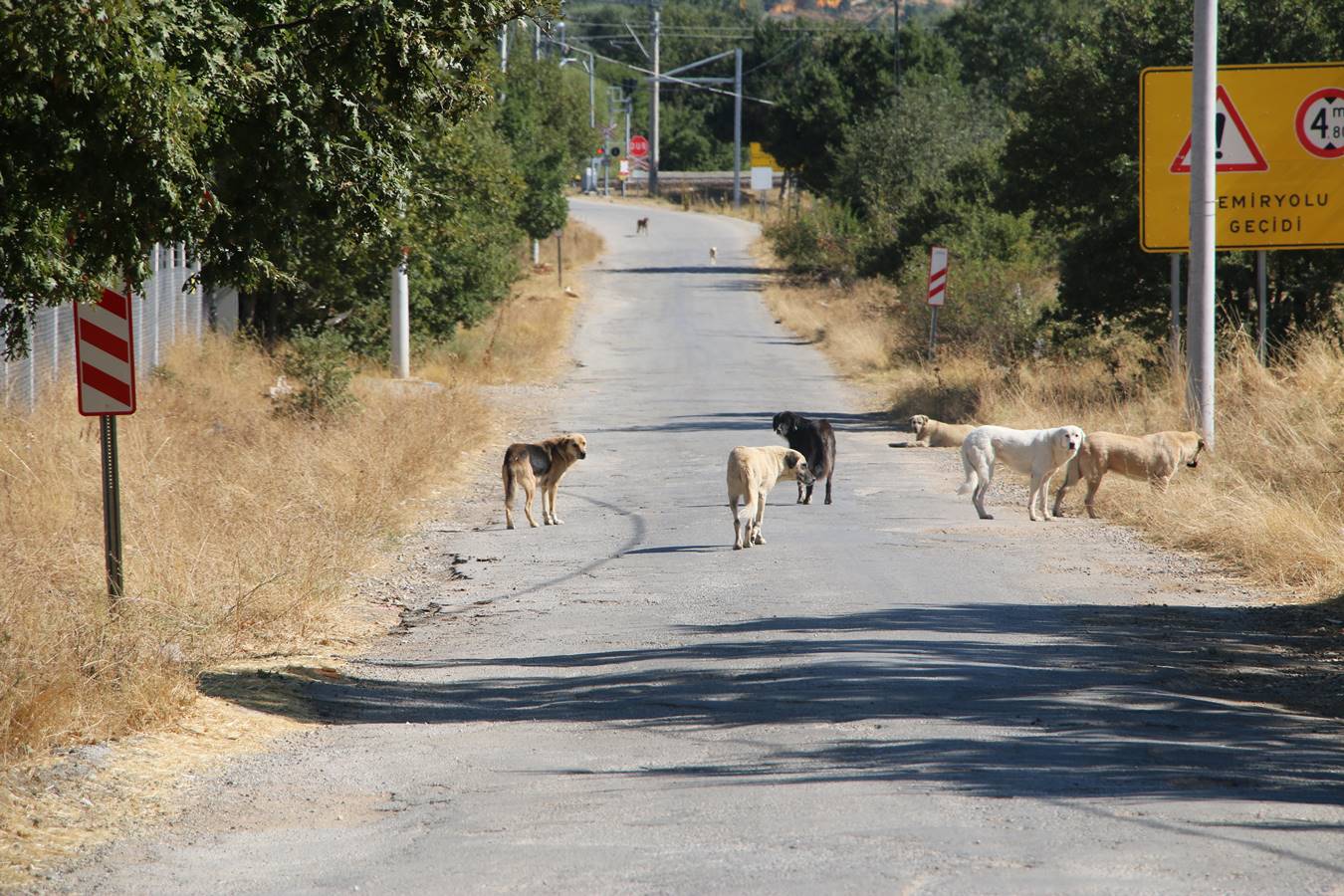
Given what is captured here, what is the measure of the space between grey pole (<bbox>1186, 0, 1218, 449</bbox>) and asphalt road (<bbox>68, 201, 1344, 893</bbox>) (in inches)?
95.7

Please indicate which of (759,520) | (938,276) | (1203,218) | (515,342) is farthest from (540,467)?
(515,342)

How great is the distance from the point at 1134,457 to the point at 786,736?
326 inches

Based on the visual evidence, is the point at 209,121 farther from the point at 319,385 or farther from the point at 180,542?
the point at 319,385

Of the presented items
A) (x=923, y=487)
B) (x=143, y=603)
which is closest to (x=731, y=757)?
(x=143, y=603)

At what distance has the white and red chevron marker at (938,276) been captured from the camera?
93.1ft

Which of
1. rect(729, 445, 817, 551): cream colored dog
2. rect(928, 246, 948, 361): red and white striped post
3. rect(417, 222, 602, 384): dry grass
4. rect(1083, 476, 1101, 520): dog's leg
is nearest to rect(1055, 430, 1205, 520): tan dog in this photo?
rect(1083, 476, 1101, 520): dog's leg

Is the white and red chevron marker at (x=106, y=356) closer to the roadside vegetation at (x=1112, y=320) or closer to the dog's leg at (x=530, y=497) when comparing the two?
the dog's leg at (x=530, y=497)

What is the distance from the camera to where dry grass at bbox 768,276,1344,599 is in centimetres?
1224

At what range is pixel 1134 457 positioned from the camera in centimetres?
1460

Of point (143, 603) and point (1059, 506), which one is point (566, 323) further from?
point (143, 603)

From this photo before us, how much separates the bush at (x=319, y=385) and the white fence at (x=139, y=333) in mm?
1590

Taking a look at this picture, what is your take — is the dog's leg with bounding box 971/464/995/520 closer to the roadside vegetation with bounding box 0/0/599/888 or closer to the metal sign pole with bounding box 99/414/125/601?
the roadside vegetation with bounding box 0/0/599/888

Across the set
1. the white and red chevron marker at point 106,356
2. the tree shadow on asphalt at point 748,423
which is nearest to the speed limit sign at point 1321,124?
the tree shadow on asphalt at point 748,423

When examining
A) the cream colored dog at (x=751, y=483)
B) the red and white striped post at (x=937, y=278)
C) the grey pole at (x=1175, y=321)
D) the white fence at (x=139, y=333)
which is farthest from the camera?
the red and white striped post at (x=937, y=278)
